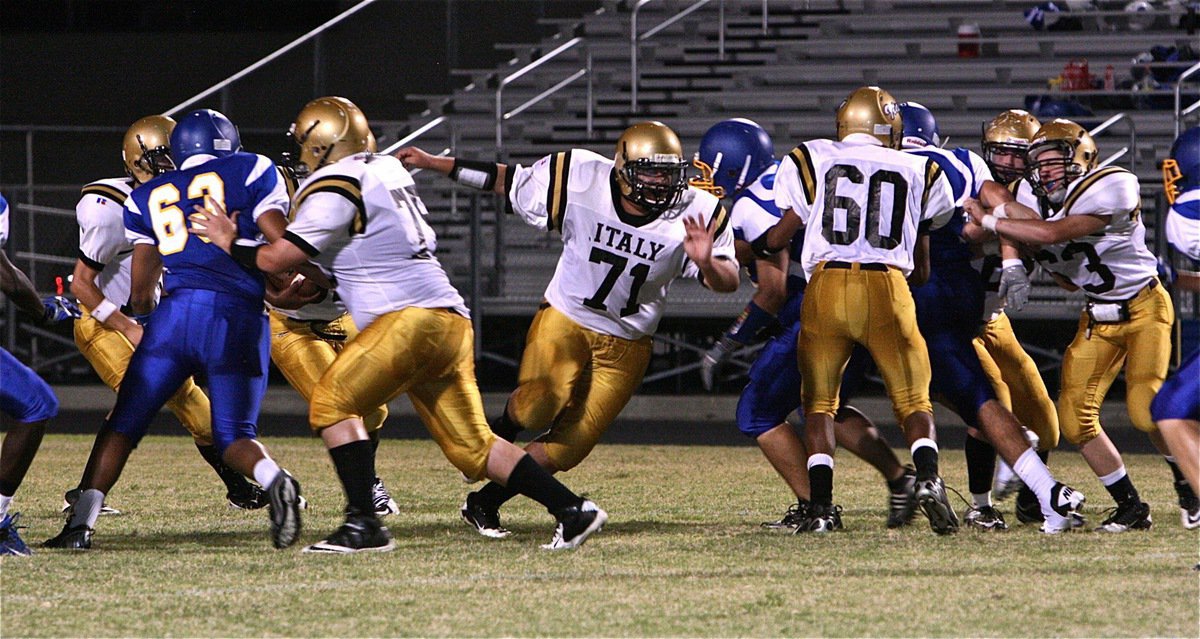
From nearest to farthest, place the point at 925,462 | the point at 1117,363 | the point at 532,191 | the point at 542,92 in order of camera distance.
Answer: the point at 925,462, the point at 532,191, the point at 1117,363, the point at 542,92

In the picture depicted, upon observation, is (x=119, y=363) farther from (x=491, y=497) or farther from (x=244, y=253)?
(x=491, y=497)

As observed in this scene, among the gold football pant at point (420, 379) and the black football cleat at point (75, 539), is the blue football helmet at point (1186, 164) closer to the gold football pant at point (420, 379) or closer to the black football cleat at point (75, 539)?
the gold football pant at point (420, 379)

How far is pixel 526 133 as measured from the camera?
1641 centimetres

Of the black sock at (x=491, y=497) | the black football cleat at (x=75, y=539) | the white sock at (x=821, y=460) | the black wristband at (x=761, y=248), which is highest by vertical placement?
the black wristband at (x=761, y=248)

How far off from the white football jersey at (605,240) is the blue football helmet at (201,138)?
1.15 meters

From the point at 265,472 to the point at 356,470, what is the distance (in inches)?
13.1

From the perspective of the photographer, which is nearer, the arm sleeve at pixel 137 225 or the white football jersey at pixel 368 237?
the white football jersey at pixel 368 237

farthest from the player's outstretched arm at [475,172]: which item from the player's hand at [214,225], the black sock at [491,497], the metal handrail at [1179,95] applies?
the metal handrail at [1179,95]

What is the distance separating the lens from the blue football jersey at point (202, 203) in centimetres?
626

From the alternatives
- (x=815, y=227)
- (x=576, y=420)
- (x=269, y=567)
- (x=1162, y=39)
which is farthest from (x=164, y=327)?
(x=1162, y=39)

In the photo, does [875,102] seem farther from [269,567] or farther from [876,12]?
[876,12]

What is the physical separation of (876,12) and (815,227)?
35.9 ft

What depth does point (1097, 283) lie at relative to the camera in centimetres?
707

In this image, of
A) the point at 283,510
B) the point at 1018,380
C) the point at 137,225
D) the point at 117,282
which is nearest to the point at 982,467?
the point at 1018,380
